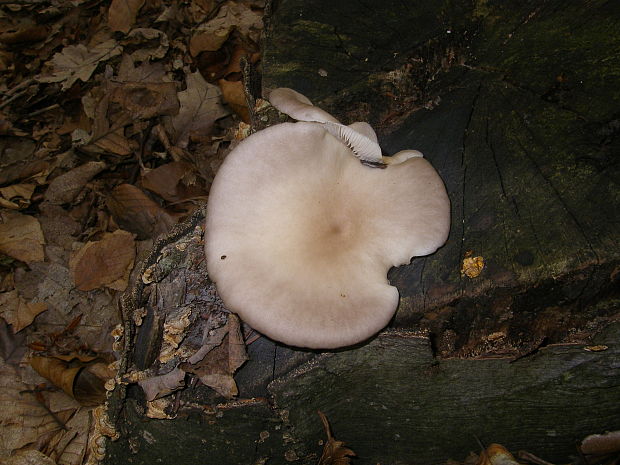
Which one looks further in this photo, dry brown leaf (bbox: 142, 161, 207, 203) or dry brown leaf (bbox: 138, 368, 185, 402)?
dry brown leaf (bbox: 142, 161, 207, 203)

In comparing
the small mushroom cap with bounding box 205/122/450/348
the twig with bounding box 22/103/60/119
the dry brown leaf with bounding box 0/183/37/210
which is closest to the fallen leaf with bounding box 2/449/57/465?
the dry brown leaf with bounding box 0/183/37/210

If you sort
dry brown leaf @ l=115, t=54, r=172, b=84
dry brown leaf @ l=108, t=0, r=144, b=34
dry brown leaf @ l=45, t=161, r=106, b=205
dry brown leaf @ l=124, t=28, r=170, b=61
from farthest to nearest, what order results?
dry brown leaf @ l=108, t=0, r=144, b=34, dry brown leaf @ l=124, t=28, r=170, b=61, dry brown leaf @ l=115, t=54, r=172, b=84, dry brown leaf @ l=45, t=161, r=106, b=205

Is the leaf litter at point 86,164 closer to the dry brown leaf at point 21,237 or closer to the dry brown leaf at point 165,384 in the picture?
the dry brown leaf at point 21,237

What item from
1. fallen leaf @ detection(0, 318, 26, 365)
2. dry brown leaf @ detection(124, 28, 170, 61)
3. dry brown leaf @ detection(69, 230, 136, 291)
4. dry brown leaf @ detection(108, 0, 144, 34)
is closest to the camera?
fallen leaf @ detection(0, 318, 26, 365)

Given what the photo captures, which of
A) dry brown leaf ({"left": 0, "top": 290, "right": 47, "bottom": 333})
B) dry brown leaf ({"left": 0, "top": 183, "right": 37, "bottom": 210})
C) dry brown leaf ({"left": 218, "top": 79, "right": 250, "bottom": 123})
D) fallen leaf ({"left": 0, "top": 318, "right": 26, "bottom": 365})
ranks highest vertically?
dry brown leaf ({"left": 218, "top": 79, "right": 250, "bottom": 123})

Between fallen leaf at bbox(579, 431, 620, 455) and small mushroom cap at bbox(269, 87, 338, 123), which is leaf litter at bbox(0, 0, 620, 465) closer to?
small mushroom cap at bbox(269, 87, 338, 123)

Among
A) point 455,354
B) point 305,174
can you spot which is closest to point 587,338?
point 455,354

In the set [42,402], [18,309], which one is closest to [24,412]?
[42,402]
